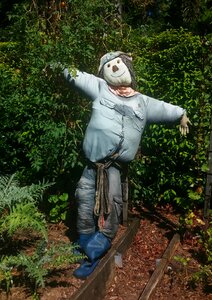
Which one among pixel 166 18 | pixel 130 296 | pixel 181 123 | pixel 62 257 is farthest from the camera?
pixel 166 18

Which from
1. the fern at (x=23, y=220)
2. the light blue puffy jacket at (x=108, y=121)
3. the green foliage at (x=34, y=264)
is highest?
the light blue puffy jacket at (x=108, y=121)

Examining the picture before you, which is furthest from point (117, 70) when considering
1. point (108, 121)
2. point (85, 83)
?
point (108, 121)

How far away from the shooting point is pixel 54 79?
4473 mm

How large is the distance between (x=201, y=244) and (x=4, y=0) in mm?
20312

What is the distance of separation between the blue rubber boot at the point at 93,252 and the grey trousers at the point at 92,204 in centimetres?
8

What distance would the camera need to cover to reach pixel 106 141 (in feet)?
13.0

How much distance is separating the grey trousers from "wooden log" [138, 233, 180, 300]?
53 cm

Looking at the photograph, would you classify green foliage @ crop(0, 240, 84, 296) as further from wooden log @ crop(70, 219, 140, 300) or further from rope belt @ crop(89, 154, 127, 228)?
rope belt @ crop(89, 154, 127, 228)

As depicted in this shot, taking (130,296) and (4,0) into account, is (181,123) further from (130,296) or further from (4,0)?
(4,0)

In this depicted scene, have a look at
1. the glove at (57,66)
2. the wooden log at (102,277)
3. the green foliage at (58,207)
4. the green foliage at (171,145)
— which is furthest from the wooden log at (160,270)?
the glove at (57,66)

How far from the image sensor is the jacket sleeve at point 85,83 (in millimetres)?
4051

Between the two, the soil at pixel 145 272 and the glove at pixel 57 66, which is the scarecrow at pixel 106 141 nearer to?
the glove at pixel 57 66

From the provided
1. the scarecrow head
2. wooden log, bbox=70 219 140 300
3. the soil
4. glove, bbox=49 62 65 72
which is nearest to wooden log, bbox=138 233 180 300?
the soil

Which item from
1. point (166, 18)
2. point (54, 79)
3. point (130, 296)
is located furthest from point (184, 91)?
point (166, 18)
